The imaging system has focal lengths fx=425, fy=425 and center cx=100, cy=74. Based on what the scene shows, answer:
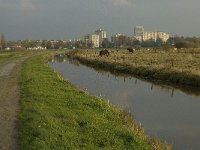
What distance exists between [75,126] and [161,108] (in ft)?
29.5

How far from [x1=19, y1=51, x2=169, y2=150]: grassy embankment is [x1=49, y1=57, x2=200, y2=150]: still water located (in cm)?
128

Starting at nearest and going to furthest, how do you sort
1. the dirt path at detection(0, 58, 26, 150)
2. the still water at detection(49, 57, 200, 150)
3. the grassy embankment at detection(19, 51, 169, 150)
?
the dirt path at detection(0, 58, 26, 150), the grassy embankment at detection(19, 51, 169, 150), the still water at detection(49, 57, 200, 150)

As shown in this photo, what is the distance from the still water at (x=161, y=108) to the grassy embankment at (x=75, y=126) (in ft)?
4.20

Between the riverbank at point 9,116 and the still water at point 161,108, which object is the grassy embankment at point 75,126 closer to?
the riverbank at point 9,116

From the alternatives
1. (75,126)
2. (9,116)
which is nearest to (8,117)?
(9,116)

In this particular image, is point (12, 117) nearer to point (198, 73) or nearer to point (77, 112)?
point (77, 112)

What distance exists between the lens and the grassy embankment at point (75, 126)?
36.8 feet

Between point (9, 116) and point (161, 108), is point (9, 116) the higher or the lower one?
the higher one

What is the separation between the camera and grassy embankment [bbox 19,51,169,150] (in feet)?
36.8

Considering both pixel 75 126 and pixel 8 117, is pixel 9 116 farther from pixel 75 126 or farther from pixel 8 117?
pixel 75 126

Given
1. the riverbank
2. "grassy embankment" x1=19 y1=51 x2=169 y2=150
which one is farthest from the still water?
the riverbank

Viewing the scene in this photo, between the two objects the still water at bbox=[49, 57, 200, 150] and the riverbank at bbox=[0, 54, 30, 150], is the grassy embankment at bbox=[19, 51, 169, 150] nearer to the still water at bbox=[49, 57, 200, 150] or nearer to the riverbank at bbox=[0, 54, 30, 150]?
the riverbank at bbox=[0, 54, 30, 150]

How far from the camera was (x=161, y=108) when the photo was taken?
2139cm

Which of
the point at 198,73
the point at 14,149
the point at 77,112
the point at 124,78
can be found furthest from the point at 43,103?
the point at 124,78
